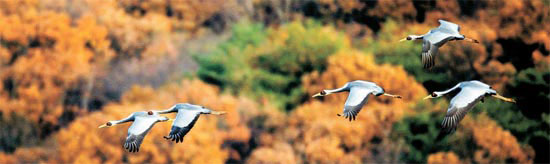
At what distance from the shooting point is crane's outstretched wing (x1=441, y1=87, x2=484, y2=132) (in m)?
25.7

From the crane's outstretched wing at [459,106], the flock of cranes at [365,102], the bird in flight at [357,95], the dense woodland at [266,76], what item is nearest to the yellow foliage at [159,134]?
the dense woodland at [266,76]

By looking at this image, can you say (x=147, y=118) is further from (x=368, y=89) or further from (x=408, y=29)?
(x=408, y=29)

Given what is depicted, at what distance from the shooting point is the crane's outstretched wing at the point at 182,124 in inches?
1033

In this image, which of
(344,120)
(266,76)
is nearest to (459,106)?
(344,120)

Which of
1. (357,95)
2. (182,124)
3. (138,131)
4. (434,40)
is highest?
(434,40)

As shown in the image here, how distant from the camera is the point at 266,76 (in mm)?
57969

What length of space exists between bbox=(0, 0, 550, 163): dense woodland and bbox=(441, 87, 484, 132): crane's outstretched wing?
20356 mm

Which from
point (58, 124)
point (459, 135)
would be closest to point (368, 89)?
point (459, 135)

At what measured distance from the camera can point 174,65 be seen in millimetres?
60625

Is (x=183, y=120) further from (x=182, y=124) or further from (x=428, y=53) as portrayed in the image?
(x=428, y=53)

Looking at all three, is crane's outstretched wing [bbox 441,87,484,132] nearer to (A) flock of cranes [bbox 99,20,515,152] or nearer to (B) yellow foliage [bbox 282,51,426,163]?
(A) flock of cranes [bbox 99,20,515,152]

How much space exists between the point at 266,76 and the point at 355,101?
31569mm

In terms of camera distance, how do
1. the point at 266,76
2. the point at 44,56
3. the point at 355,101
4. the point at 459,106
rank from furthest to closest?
1. the point at 44,56
2. the point at 266,76
3. the point at 355,101
4. the point at 459,106

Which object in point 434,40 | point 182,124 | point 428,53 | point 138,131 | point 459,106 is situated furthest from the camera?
point 434,40
